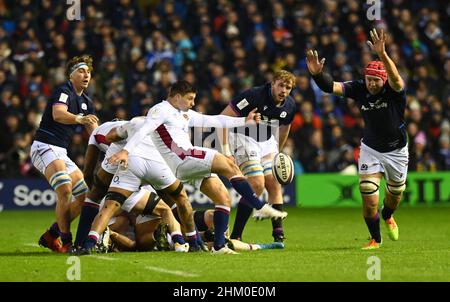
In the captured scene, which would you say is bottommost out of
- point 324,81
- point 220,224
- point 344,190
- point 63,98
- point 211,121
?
point 344,190

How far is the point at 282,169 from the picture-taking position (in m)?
13.9

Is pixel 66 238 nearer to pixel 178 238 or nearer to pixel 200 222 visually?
pixel 178 238

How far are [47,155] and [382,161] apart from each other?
424 cm

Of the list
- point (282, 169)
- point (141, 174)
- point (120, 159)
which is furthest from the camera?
point (282, 169)

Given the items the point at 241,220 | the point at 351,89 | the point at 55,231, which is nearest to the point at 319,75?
the point at 351,89

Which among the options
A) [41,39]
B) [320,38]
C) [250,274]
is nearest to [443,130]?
[320,38]

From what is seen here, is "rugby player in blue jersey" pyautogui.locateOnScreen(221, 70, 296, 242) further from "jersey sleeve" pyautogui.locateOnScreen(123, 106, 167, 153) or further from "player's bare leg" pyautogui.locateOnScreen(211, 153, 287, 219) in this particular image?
"jersey sleeve" pyautogui.locateOnScreen(123, 106, 167, 153)

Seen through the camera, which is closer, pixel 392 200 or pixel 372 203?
pixel 372 203

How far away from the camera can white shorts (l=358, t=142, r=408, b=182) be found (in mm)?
13531

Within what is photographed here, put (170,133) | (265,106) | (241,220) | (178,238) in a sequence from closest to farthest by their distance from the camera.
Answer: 1. (170,133)
2. (178,238)
3. (241,220)
4. (265,106)

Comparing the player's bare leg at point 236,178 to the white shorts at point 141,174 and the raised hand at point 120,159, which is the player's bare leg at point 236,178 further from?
the raised hand at point 120,159
